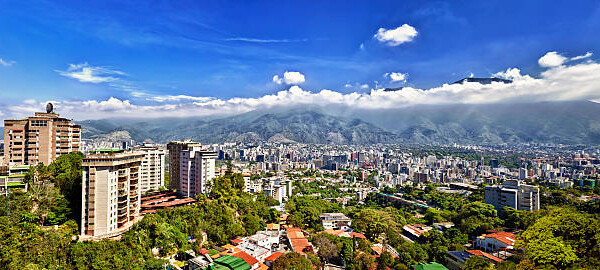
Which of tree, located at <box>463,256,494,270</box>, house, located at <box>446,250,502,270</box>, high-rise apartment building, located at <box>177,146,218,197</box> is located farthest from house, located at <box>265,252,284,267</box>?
high-rise apartment building, located at <box>177,146,218,197</box>

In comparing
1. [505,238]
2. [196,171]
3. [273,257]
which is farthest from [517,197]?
[196,171]

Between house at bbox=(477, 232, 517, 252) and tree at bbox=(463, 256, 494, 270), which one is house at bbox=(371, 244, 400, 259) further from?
house at bbox=(477, 232, 517, 252)

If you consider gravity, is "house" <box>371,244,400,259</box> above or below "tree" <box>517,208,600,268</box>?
below

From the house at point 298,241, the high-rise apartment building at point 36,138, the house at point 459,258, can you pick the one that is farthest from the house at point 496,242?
the high-rise apartment building at point 36,138

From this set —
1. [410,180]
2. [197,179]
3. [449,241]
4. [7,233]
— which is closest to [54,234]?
[7,233]

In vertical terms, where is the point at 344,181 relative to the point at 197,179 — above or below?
below

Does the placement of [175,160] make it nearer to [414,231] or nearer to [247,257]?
[247,257]

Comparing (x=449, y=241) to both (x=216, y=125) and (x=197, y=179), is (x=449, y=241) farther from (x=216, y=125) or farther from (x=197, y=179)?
(x=216, y=125)
